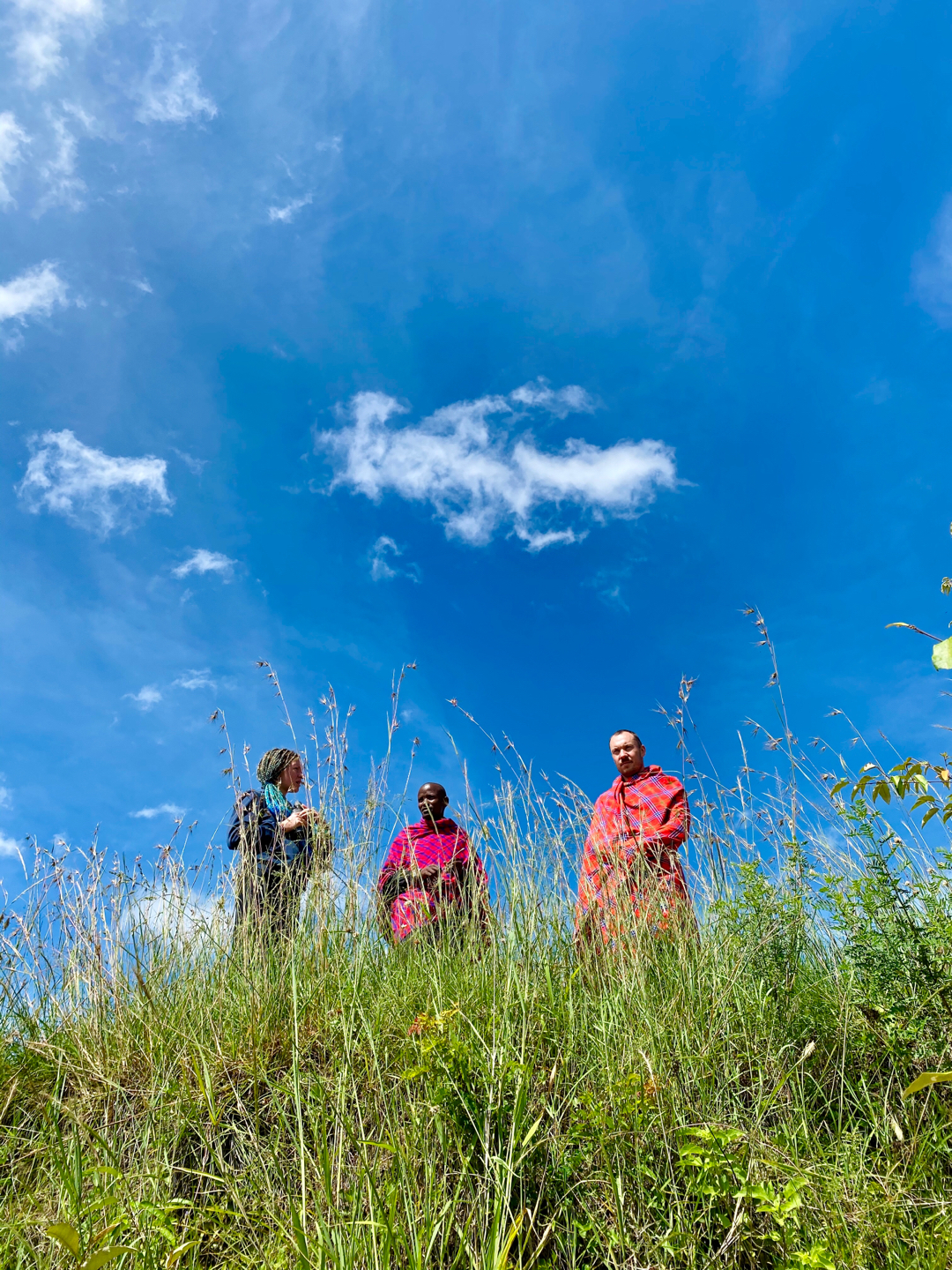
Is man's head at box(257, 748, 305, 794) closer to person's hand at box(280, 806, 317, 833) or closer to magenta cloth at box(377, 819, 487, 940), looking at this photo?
person's hand at box(280, 806, 317, 833)

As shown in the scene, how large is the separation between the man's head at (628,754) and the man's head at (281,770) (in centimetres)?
197

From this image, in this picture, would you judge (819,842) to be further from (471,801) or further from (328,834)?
(328,834)

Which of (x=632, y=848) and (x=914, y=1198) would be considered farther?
(x=632, y=848)

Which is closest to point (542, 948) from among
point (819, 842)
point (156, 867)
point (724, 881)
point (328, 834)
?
point (724, 881)

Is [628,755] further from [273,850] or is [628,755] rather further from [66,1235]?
[66,1235]

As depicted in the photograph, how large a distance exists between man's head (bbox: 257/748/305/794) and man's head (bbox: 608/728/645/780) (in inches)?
77.6

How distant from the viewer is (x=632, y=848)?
3377mm

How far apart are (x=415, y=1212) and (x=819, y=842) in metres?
2.29

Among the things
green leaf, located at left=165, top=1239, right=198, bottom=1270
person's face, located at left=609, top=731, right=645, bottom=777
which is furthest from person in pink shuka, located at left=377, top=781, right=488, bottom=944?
green leaf, located at left=165, top=1239, right=198, bottom=1270

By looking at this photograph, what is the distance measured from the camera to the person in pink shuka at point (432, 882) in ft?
11.0

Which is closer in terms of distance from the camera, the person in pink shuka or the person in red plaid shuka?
the person in red plaid shuka

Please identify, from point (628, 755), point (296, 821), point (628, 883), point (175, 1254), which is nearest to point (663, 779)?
point (628, 755)

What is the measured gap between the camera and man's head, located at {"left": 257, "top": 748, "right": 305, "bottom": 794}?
4.46m

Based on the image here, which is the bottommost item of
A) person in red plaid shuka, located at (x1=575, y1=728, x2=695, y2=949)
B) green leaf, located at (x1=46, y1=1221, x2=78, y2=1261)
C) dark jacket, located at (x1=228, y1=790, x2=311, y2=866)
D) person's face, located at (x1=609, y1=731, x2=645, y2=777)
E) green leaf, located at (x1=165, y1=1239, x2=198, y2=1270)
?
green leaf, located at (x1=165, y1=1239, x2=198, y2=1270)
